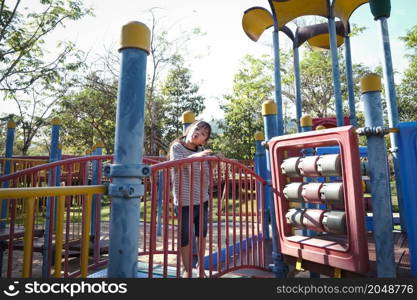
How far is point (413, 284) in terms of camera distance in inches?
69.6

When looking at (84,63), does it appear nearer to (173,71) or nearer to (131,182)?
(173,71)

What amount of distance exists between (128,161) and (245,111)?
17836 mm

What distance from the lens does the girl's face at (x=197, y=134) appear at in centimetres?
282

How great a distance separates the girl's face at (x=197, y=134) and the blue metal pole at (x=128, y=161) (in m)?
1.56

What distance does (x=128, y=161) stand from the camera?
1.21m

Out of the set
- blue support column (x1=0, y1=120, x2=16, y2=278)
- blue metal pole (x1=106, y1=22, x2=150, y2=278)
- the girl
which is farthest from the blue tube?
blue support column (x1=0, y1=120, x2=16, y2=278)

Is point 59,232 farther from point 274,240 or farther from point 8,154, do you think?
point 8,154

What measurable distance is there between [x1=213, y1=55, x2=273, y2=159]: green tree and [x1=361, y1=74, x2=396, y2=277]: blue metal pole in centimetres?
1477

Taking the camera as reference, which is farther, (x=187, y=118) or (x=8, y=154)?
(x=8, y=154)

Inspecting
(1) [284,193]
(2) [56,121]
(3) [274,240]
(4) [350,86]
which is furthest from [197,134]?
(2) [56,121]

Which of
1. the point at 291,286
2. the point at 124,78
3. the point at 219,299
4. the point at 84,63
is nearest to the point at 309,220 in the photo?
the point at 291,286

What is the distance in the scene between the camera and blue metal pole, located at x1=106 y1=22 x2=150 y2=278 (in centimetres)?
121

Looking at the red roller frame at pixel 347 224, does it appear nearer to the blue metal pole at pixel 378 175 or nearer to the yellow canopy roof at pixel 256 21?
the blue metal pole at pixel 378 175

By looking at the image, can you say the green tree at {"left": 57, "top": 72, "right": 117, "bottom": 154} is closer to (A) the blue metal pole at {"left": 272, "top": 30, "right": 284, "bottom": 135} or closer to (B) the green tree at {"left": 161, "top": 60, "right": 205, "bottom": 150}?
(B) the green tree at {"left": 161, "top": 60, "right": 205, "bottom": 150}
